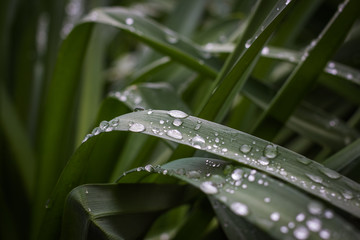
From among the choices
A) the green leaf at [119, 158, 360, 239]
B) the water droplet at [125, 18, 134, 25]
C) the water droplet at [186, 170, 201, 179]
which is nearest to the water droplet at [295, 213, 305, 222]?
the green leaf at [119, 158, 360, 239]

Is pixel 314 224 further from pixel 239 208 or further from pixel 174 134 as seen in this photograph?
pixel 174 134

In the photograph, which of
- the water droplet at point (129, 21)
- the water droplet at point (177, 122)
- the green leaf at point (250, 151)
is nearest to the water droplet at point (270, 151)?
the green leaf at point (250, 151)

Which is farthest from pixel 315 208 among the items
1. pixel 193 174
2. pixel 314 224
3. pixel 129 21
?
pixel 129 21

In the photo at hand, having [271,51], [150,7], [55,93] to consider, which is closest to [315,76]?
[271,51]

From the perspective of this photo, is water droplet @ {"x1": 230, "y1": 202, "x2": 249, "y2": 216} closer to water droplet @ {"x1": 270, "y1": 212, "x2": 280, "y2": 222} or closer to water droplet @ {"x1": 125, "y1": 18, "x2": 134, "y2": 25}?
water droplet @ {"x1": 270, "y1": 212, "x2": 280, "y2": 222}

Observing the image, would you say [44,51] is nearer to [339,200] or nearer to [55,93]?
[55,93]
